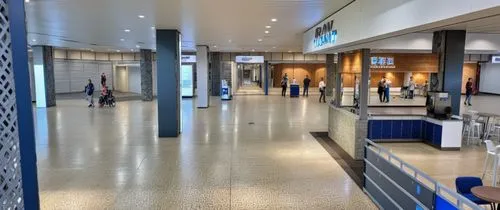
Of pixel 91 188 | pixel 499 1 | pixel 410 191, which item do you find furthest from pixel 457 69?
pixel 91 188

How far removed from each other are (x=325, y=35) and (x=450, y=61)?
3.94m

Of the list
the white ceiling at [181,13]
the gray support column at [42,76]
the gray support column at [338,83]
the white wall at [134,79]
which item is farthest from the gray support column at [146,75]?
the gray support column at [338,83]

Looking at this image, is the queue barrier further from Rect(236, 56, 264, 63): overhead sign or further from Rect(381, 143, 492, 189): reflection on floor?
Rect(236, 56, 264, 63): overhead sign

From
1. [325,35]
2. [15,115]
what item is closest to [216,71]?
[325,35]

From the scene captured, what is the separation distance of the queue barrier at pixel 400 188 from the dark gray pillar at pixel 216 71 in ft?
66.1

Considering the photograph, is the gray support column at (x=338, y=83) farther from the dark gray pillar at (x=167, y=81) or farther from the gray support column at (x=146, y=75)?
the gray support column at (x=146, y=75)

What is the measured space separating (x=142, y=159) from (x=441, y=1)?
678 cm

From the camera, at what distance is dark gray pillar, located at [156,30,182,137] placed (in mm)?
10336

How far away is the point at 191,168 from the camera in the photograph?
727cm

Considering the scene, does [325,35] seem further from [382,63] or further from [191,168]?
[191,168]

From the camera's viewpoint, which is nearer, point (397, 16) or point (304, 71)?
point (397, 16)

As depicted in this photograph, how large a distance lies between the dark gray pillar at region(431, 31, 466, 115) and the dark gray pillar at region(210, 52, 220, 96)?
17.2 metres

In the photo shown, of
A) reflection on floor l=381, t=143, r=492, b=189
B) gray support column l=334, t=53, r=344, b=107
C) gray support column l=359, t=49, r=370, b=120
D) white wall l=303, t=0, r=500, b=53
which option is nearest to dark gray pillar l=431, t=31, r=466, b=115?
reflection on floor l=381, t=143, r=492, b=189

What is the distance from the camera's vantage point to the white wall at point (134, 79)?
2900cm
